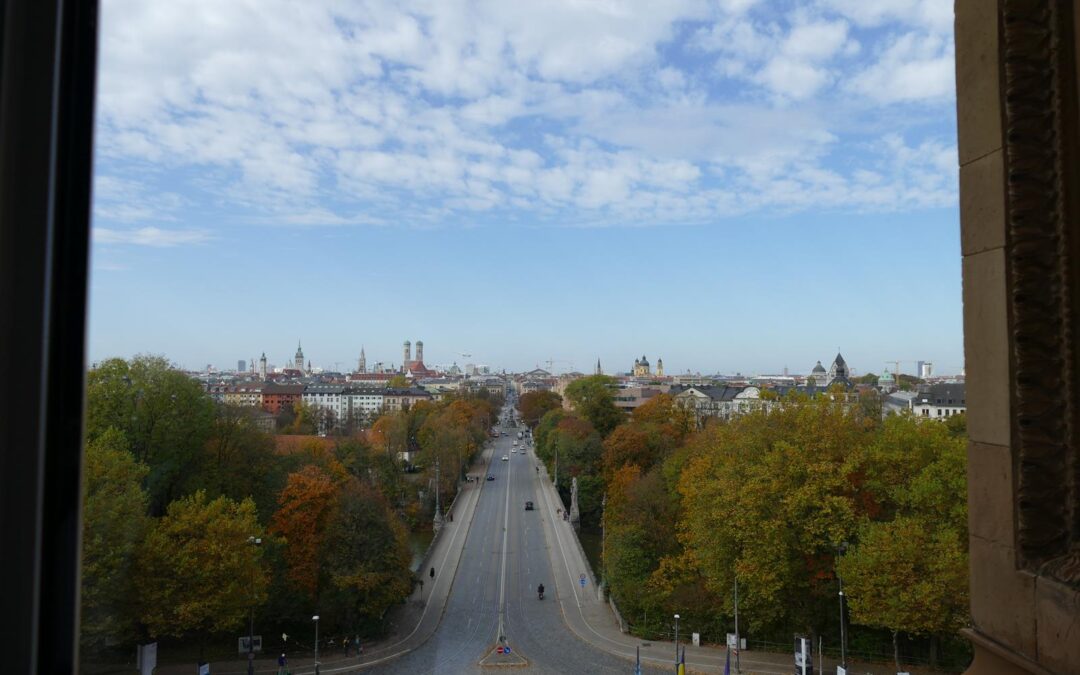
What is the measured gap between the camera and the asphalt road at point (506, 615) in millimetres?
9305

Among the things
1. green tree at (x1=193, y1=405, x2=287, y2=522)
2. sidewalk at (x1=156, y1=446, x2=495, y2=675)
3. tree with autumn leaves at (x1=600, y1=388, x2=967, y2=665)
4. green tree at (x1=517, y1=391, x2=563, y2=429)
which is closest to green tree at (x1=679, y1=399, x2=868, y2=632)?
tree with autumn leaves at (x1=600, y1=388, x2=967, y2=665)

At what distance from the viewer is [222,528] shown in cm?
822

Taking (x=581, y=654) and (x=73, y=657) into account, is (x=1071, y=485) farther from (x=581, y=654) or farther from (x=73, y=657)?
(x=581, y=654)

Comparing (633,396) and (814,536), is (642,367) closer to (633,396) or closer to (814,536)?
(633,396)

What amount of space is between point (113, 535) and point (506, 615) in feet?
26.0

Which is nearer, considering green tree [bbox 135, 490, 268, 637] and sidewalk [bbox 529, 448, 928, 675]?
green tree [bbox 135, 490, 268, 637]

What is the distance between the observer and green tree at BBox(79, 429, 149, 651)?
277 centimetres

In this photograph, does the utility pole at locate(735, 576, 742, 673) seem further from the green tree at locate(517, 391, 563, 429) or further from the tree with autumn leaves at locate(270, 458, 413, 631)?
the green tree at locate(517, 391, 563, 429)

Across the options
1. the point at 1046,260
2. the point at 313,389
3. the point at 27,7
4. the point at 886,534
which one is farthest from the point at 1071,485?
the point at 313,389

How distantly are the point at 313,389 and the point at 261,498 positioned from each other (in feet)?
108

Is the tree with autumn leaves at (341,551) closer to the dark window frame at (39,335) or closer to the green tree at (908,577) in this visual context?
the green tree at (908,577)

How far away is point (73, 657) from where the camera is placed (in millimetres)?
981

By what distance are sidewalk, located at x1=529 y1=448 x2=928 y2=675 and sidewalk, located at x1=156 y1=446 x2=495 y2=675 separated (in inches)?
82.5

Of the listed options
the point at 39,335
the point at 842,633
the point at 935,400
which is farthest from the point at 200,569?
the point at 935,400
